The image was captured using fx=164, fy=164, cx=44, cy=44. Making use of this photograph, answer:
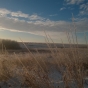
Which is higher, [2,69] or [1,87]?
[2,69]

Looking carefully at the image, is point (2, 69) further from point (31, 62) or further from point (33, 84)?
point (31, 62)

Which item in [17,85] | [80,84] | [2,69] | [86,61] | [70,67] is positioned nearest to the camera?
[80,84]

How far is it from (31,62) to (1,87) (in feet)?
10.0

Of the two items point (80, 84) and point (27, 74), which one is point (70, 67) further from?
point (27, 74)

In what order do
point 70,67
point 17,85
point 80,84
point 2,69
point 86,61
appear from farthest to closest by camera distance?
point 86,61 < point 2,69 < point 17,85 < point 70,67 < point 80,84

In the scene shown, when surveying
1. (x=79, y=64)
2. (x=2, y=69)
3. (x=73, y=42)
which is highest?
(x=73, y=42)

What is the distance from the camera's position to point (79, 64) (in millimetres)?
2838

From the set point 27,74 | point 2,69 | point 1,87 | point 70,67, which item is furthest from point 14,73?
point 70,67

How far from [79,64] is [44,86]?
717 mm

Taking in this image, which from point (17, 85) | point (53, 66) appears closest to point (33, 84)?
point (17, 85)

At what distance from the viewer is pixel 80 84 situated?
262 centimetres

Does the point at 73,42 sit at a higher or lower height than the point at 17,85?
higher

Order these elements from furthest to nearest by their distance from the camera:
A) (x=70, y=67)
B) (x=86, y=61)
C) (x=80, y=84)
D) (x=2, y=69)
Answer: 1. (x=86, y=61)
2. (x=2, y=69)
3. (x=70, y=67)
4. (x=80, y=84)

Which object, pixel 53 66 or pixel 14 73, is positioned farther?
pixel 53 66
